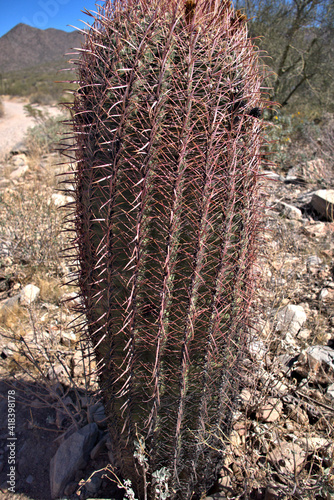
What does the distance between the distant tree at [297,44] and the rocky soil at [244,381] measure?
236 inches

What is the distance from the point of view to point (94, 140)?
124cm

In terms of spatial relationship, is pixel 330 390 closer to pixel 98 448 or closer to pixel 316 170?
pixel 98 448

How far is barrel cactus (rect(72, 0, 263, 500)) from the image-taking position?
1.14 m

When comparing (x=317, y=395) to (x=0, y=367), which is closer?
(x=317, y=395)

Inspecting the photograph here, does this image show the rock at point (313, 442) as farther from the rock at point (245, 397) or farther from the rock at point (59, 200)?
the rock at point (59, 200)

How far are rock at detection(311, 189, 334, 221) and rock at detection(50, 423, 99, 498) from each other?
137 inches

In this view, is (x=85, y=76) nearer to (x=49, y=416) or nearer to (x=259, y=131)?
(x=259, y=131)

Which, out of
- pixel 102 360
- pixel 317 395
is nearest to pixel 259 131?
pixel 102 360

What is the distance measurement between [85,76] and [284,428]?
210 cm

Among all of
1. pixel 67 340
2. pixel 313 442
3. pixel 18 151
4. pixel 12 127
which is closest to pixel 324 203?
pixel 313 442

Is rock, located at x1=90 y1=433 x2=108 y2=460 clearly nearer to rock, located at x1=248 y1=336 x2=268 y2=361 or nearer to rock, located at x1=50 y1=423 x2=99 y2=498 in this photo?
rock, located at x1=50 y1=423 x2=99 y2=498

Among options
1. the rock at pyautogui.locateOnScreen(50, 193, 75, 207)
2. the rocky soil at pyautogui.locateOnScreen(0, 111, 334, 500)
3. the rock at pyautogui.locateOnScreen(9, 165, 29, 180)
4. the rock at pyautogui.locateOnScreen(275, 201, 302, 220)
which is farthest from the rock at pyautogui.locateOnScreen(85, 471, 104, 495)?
the rock at pyautogui.locateOnScreen(9, 165, 29, 180)

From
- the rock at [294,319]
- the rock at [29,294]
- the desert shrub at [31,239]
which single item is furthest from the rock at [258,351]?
the desert shrub at [31,239]

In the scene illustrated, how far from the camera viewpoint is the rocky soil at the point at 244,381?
6.01ft
